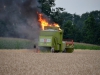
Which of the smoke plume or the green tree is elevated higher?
the smoke plume

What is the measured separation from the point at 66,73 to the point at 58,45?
1610cm

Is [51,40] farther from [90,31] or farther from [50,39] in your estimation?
[90,31]

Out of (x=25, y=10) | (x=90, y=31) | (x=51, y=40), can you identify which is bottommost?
(x=90, y=31)

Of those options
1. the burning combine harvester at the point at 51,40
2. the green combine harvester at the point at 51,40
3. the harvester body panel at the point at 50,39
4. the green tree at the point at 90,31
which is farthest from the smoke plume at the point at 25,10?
the green tree at the point at 90,31

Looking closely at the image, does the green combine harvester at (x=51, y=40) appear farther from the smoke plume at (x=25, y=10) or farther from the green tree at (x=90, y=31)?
the green tree at (x=90, y=31)

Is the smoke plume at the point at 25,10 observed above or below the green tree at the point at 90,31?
above

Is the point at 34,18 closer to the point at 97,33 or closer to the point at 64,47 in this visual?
the point at 64,47

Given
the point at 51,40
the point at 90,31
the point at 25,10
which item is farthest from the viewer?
the point at 90,31

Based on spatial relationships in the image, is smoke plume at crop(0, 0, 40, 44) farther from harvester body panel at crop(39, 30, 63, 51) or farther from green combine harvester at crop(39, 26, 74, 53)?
harvester body panel at crop(39, 30, 63, 51)

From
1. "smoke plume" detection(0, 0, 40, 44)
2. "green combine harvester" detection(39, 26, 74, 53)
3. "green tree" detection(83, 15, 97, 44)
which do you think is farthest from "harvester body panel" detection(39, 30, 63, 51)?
"green tree" detection(83, 15, 97, 44)

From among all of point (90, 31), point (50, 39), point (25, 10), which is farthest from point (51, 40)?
point (90, 31)

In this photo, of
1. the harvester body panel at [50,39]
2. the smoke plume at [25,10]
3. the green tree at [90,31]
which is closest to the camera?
the harvester body panel at [50,39]

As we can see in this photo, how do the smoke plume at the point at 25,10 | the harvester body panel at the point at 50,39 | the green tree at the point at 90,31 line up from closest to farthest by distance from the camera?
the harvester body panel at the point at 50,39 → the smoke plume at the point at 25,10 → the green tree at the point at 90,31

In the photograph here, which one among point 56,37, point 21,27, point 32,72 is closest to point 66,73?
point 32,72
